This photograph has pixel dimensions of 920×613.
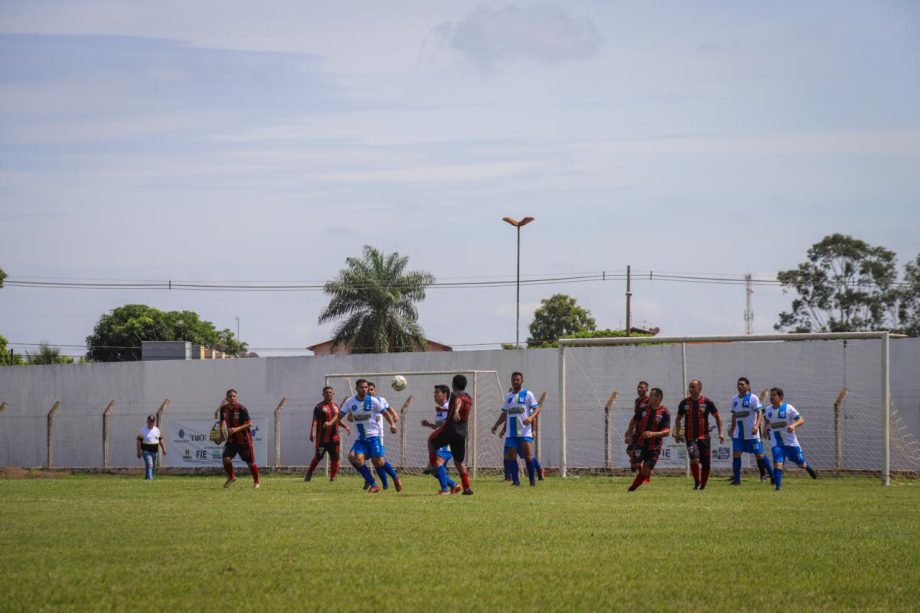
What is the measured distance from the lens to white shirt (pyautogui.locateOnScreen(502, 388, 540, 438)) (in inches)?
926

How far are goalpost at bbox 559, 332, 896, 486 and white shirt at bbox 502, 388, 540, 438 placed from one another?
15.7 ft

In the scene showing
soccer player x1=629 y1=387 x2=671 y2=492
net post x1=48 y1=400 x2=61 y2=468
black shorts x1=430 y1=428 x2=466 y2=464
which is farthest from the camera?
net post x1=48 y1=400 x2=61 y2=468

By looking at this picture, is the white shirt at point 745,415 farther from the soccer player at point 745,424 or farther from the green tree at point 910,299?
the green tree at point 910,299

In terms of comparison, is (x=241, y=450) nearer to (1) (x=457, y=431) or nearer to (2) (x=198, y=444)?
(1) (x=457, y=431)

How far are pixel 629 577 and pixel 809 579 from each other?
1.30m

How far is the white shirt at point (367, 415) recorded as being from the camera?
20469mm

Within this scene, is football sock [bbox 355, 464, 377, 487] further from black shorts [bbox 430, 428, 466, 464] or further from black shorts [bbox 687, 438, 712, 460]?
black shorts [bbox 687, 438, 712, 460]

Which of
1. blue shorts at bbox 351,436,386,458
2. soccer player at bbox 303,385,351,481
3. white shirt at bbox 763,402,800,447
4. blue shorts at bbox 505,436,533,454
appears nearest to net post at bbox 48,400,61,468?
soccer player at bbox 303,385,351,481

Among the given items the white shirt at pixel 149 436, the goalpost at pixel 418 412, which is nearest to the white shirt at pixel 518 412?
the goalpost at pixel 418 412

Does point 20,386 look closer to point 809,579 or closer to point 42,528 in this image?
point 42,528

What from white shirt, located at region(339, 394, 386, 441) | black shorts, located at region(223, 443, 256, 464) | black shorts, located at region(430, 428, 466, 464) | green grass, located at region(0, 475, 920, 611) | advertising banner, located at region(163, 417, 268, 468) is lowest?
advertising banner, located at region(163, 417, 268, 468)

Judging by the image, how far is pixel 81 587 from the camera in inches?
320

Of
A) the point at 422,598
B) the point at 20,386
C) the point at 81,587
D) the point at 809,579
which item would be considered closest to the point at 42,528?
the point at 81,587

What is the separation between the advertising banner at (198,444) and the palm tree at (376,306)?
2289 centimetres
